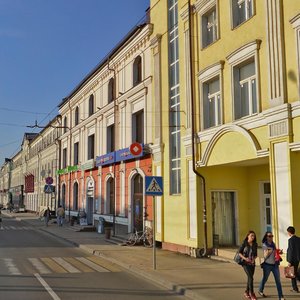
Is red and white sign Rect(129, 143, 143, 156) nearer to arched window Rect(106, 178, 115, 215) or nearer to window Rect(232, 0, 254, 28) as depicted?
window Rect(232, 0, 254, 28)

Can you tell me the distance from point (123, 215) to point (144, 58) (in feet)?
28.4

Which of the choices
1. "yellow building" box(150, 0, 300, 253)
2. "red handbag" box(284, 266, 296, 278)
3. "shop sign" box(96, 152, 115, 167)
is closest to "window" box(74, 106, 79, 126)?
"shop sign" box(96, 152, 115, 167)

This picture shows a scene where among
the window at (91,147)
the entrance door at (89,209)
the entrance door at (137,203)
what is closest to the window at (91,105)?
the window at (91,147)

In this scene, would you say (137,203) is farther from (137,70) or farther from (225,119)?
(225,119)

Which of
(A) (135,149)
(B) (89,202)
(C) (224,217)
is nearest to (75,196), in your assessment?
(B) (89,202)

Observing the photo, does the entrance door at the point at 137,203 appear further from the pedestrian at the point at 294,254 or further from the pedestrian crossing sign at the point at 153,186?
the pedestrian at the point at 294,254

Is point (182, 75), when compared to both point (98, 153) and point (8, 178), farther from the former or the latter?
point (8, 178)

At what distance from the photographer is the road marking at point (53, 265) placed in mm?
13415

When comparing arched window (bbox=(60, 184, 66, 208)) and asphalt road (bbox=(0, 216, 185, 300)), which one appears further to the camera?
arched window (bbox=(60, 184, 66, 208))

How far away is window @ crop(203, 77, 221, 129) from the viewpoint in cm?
1603

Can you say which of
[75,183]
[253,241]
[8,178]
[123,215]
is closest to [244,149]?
[253,241]

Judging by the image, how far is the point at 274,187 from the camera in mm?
12453

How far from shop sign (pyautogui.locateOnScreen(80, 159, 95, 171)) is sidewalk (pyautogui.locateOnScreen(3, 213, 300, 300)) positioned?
12571 mm

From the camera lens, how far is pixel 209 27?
1684cm
